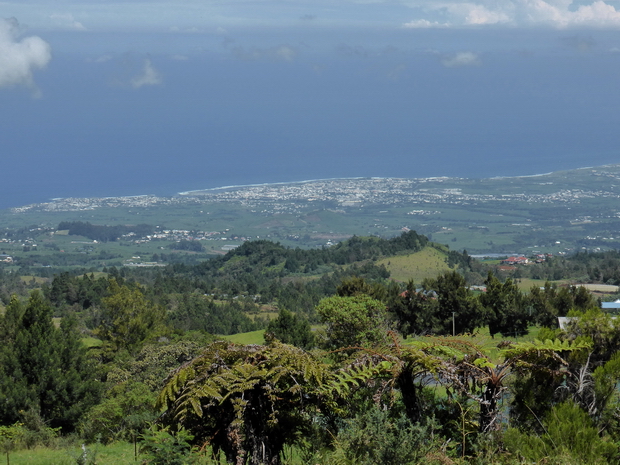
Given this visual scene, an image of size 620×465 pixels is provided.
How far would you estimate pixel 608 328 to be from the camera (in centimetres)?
552

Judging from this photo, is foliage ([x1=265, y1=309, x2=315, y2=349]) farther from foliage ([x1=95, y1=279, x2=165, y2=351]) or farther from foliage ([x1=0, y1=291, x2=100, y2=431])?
foliage ([x1=0, y1=291, x2=100, y2=431])

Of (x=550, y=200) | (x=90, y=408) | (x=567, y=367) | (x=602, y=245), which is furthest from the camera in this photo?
(x=550, y=200)

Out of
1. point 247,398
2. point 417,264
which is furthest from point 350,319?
point 417,264

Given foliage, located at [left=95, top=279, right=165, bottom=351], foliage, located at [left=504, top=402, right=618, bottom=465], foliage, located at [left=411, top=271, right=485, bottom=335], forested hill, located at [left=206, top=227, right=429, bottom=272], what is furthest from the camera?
forested hill, located at [left=206, top=227, right=429, bottom=272]

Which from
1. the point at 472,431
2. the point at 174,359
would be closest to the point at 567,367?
the point at 472,431

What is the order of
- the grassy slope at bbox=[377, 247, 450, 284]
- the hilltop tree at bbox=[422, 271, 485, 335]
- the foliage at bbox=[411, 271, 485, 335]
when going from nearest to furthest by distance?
the foliage at bbox=[411, 271, 485, 335]
the hilltop tree at bbox=[422, 271, 485, 335]
the grassy slope at bbox=[377, 247, 450, 284]

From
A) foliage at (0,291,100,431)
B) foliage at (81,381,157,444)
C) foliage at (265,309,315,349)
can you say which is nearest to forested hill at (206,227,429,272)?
foliage at (265,309,315,349)

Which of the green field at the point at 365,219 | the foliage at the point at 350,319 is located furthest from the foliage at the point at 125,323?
the green field at the point at 365,219

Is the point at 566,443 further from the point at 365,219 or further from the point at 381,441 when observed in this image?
the point at 365,219

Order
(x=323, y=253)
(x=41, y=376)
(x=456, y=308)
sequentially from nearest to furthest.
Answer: (x=41, y=376) → (x=456, y=308) → (x=323, y=253)

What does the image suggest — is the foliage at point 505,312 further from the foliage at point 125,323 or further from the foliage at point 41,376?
A: the foliage at point 41,376

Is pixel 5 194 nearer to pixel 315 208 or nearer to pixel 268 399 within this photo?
pixel 315 208

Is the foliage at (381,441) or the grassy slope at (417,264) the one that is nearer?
the foliage at (381,441)

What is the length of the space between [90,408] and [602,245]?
98.4 m
